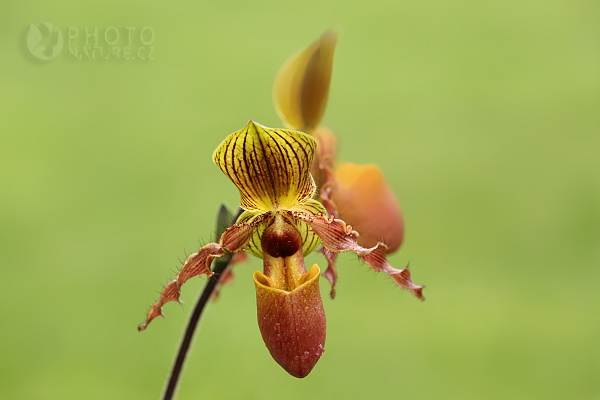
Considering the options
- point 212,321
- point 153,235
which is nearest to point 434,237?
point 212,321

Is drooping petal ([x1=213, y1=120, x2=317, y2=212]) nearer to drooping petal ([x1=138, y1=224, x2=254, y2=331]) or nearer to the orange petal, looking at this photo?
drooping petal ([x1=138, y1=224, x2=254, y2=331])

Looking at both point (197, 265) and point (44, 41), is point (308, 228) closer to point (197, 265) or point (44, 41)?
point (197, 265)

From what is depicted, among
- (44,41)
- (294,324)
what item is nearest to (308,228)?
(294,324)

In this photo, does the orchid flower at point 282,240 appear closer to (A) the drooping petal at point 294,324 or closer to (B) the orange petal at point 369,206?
(A) the drooping petal at point 294,324

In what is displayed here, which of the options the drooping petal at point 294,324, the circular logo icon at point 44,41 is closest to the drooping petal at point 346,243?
the drooping petal at point 294,324

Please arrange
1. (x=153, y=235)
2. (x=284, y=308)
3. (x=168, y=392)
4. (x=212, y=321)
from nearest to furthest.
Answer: (x=284, y=308) < (x=168, y=392) < (x=212, y=321) < (x=153, y=235)

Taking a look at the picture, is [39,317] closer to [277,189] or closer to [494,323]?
[277,189]
